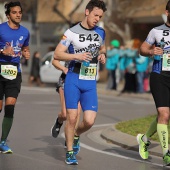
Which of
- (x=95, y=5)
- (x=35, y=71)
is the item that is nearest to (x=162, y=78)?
(x=95, y=5)

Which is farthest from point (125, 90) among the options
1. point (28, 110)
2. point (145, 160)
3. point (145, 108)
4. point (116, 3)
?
point (145, 160)

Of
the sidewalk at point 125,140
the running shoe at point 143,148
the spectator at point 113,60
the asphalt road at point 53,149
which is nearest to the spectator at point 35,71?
the spectator at point 113,60

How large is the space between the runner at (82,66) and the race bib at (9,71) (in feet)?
3.53

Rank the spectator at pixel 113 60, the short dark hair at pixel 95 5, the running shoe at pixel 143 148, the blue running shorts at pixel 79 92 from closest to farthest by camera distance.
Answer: the short dark hair at pixel 95 5
the blue running shorts at pixel 79 92
the running shoe at pixel 143 148
the spectator at pixel 113 60

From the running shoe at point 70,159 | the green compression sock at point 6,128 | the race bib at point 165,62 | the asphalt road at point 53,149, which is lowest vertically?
the asphalt road at point 53,149

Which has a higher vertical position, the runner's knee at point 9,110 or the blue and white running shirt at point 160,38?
the blue and white running shirt at point 160,38

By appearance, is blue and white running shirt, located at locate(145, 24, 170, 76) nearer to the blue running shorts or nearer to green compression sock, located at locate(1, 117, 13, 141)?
the blue running shorts

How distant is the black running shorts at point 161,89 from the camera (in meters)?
8.76

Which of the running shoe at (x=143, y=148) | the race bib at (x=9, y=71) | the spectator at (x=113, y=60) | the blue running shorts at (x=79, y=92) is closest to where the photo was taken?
the blue running shorts at (x=79, y=92)

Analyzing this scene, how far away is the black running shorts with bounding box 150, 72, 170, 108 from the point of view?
8758 mm

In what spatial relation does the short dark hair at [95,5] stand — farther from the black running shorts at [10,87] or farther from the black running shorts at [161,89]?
the black running shorts at [10,87]

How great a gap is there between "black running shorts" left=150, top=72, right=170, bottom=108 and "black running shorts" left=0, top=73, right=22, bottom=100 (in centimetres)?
201

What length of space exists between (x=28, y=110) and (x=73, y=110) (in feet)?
30.5

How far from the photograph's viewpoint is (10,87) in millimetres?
9688
